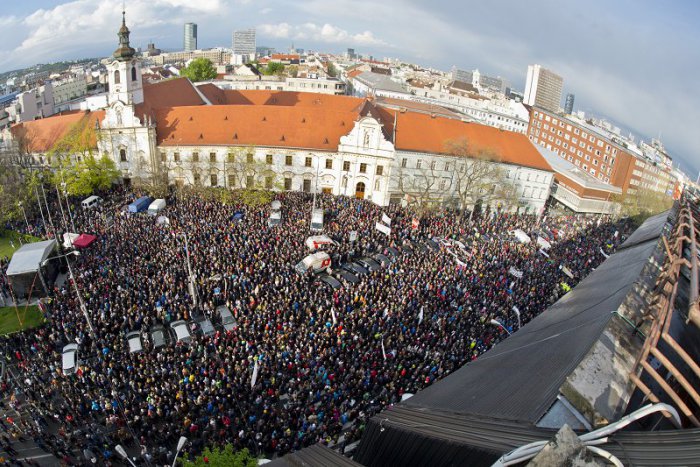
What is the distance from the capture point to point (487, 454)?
7.03 meters

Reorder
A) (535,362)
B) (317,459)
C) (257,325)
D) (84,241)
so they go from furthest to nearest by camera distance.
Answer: (84,241) < (257,325) < (535,362) < (317,459)

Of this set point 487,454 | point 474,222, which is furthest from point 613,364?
point 474,222

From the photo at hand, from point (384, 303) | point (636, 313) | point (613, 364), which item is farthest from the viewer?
point (384, 303)

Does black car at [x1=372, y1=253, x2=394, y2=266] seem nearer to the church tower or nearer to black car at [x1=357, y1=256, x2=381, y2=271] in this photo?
black car at [x1=357, y1=256, x2=381, y2=271]

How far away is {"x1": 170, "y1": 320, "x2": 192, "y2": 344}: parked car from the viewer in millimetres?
23422

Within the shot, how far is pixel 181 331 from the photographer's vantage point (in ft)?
78.2

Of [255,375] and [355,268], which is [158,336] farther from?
[355,268]

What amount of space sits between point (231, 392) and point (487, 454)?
15353 millimetres

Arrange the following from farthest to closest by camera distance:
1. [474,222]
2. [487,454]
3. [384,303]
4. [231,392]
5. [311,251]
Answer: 1. [474,222]
2. [311,251]
3. [384,303]
4. [231,392]
5. [487,454]

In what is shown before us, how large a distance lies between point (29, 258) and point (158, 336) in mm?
13469

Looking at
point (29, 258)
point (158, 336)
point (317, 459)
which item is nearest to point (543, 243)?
point (158, 336)

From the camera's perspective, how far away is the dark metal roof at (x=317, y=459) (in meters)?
7.87

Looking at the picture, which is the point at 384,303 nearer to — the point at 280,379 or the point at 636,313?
the point at 280,379

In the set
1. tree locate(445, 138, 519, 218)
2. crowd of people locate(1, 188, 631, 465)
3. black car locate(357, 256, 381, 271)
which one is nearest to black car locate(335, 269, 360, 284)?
crowd of people locate(1, 188, 631, 465)
